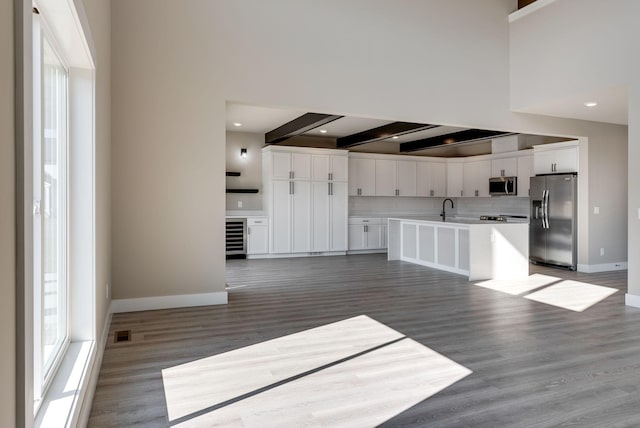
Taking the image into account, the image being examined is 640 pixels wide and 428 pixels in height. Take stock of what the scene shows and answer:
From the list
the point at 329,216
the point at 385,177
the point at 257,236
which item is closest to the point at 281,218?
the point at 257,236

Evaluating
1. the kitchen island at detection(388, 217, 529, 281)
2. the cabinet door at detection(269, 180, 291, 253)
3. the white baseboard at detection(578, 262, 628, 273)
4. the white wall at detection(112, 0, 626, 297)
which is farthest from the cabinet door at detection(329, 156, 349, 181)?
the white baseboard at detection(578, 262, 628, 273)

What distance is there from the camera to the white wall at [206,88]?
422 centimetres

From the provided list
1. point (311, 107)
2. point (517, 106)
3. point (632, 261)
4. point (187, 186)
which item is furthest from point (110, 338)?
point (517, 106)

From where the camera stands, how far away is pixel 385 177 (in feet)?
32.2

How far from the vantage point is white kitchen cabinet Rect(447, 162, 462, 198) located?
10086 millimetres

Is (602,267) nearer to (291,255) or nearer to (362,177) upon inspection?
(362,177)

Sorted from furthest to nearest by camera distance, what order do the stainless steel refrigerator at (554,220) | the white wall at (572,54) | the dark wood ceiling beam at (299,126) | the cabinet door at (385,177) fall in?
the cabinet door at (385,177) → the stainless steel refrigerator at (554,220) → the dark wood ceiling beam at (299,126) → the white wall at (572,54)

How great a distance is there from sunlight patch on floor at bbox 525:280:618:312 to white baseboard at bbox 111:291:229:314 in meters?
3.51

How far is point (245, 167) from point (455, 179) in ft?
16.1

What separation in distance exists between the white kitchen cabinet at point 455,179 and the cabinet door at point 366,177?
6.51ft

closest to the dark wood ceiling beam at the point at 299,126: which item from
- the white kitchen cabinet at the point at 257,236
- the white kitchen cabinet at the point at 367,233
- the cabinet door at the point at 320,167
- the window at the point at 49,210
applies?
the cabinet door at the point at 320,167

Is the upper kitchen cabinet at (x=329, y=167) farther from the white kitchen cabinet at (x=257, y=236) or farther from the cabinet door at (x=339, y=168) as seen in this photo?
the white kitchen cabinet at (x=257, y=236)

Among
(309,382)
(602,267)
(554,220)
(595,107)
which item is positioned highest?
(595,107)

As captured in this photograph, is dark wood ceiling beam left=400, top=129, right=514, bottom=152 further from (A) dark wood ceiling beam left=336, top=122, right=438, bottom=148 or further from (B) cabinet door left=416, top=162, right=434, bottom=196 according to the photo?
(A) dark wood ceiling beam left=336, top=122, right=438, bottom=148
